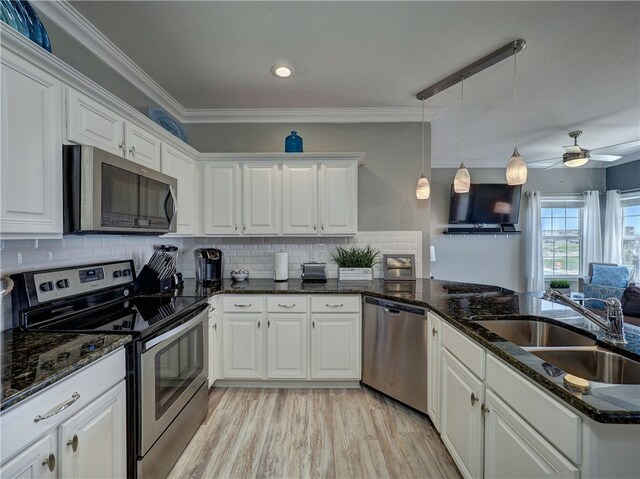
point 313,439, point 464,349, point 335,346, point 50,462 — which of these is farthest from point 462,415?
point 50,462

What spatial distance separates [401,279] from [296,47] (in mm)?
2318

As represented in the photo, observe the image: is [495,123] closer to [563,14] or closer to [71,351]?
[563,14]

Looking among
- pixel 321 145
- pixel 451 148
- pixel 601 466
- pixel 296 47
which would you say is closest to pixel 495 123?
pixel 451 148

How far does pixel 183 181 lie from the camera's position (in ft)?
8.81

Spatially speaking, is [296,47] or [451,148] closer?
[296,47]

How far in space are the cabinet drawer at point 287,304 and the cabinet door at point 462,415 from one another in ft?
3.98

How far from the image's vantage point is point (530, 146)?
4.40m

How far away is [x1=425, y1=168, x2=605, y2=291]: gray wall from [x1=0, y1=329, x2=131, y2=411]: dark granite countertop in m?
5.16

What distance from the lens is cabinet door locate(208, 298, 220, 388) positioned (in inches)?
97.0

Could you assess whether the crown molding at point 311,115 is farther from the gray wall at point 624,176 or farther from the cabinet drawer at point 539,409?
the gray wall at point 624,176

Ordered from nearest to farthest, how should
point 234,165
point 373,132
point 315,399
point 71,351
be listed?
point 71,351, point 315,399, point 234,165, point 373,132

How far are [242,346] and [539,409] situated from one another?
2.21 metres

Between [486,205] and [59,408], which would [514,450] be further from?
[486,205]

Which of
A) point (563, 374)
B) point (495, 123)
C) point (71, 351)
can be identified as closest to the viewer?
point (563, 374)
